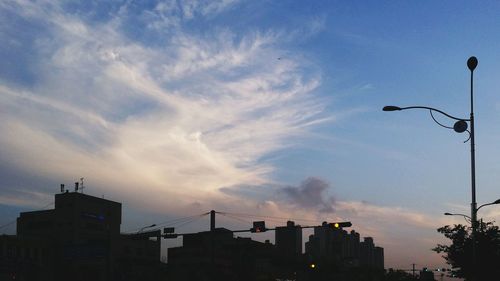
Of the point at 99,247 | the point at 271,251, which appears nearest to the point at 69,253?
the point at 99,247

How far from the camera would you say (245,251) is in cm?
13438

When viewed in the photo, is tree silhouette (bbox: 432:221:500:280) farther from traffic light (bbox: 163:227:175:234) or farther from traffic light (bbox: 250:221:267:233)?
traffic light (bbox: 163:227:175:234)

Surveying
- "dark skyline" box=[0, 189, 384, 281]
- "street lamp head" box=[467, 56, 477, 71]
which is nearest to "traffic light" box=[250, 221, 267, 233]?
"street lamp head" box=[467, 56, 477, 71]

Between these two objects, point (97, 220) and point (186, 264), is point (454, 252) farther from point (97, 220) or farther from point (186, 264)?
point (97, 220)

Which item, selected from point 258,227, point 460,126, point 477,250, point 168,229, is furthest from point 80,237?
point 460,126

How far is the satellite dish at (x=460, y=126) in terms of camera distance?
25020 mm

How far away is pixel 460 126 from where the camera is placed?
82.4ft

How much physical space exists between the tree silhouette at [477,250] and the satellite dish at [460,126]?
1709 cm

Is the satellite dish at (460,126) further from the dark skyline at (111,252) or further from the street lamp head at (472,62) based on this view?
the dark skyline at (111,252)

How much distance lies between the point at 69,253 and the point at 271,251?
10944cm

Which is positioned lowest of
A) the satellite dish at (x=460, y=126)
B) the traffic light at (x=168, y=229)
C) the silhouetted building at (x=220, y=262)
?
the silhouetted building at (x=220, y=262)

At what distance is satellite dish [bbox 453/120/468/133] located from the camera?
82.1 feet

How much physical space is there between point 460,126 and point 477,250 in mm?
20882

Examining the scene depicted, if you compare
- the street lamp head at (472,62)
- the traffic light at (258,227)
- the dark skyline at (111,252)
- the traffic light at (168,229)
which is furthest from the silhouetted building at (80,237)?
the street lamp head at (472,62)
